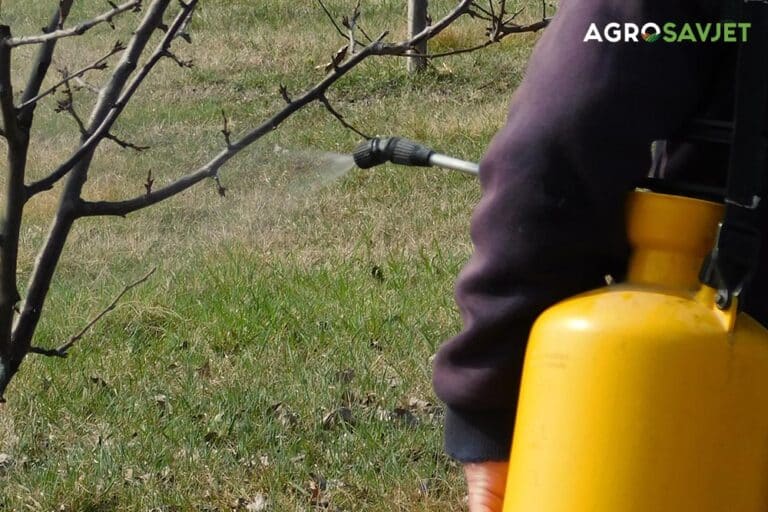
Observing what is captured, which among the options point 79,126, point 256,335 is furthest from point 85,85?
point 256,335

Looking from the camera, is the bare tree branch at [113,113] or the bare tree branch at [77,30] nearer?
the bare tree branch at [77,30]

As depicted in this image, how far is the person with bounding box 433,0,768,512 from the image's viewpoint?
1.29 m

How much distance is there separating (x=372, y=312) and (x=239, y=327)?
50 cm

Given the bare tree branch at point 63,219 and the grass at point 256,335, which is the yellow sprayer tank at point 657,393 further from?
the grass at point 256,335

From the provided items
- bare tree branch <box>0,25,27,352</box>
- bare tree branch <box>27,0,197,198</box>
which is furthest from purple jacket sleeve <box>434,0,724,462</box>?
bare tree branch <box>0,25,27,352</box>

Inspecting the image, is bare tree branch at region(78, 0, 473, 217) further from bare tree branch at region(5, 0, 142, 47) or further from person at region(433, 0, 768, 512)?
person at region(433, 0, 768, 512)

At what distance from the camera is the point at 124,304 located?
4750 mm

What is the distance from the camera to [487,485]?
59.8 inches

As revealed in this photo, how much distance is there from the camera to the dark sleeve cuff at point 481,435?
4.87 feet

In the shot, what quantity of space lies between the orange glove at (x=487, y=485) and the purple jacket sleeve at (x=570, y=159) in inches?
6.2

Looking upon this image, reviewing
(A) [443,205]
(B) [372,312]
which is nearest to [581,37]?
(B) [372,312]

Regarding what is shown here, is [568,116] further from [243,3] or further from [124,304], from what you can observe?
[243,3]

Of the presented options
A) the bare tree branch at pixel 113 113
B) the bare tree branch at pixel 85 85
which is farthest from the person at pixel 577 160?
the bare tree branch at pixel 85 85

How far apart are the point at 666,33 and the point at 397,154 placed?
460 mm
